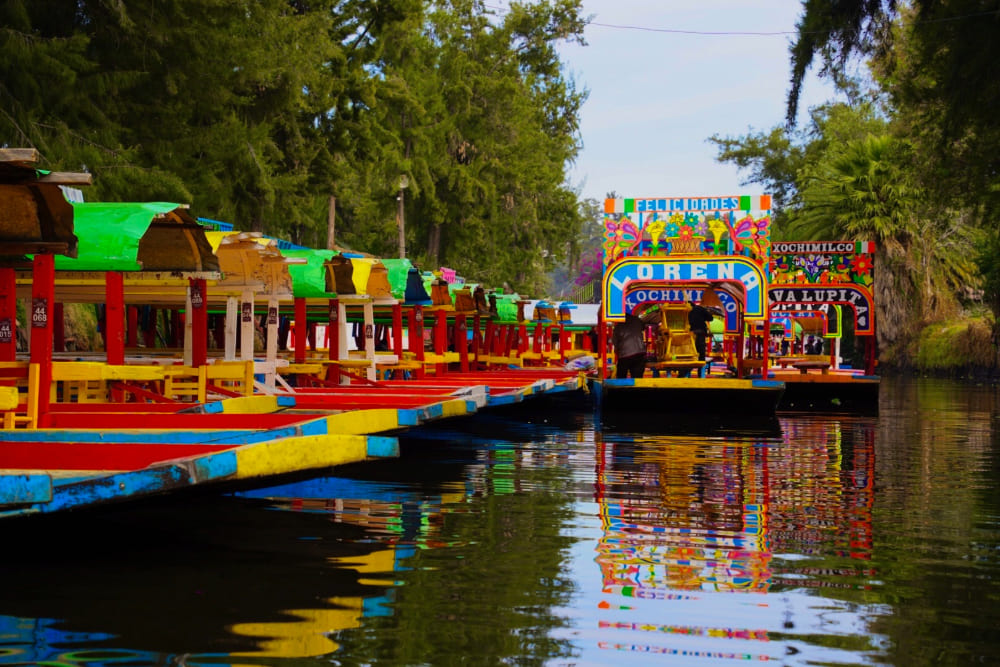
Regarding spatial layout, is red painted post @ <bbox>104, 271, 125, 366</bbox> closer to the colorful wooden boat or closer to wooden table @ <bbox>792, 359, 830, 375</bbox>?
the colorful wooden boat

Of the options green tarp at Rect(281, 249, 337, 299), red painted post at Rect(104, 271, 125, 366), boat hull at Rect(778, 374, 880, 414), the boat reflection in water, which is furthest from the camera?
boat hull at Rect(778, 374, 880, 414)

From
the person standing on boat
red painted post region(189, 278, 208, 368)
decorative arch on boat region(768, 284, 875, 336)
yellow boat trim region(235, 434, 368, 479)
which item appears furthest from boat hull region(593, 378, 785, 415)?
yellow boat trim region(235, 434, 368, 479)

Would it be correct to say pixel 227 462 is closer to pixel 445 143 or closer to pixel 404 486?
pixel 404 486

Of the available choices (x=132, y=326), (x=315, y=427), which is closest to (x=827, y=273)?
(x=132, y=326)

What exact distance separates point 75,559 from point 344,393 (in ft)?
31.9

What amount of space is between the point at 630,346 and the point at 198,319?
12097mm

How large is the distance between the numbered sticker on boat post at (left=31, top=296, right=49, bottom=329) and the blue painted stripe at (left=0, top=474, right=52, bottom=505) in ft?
14.7

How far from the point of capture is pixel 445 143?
59156 mm

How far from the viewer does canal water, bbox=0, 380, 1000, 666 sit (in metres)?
5.85

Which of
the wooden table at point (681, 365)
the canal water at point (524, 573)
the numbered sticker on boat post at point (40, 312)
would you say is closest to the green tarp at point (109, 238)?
the numbered sticker on boat post at point (40, 312)

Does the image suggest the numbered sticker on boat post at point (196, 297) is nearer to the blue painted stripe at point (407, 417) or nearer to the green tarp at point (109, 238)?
A: the green tarp at point (109, 238)

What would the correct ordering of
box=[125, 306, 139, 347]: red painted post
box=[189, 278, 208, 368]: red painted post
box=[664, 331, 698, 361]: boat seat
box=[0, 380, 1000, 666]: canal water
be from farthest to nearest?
1. box=[664, 331, 698, 361]: boat seat
2. box=[125, 306, 139, 347]: red painted post
3. box=[189, 278, 208, 368]: red painted post
4. box=[0, 380, 1000, 666]: canal water

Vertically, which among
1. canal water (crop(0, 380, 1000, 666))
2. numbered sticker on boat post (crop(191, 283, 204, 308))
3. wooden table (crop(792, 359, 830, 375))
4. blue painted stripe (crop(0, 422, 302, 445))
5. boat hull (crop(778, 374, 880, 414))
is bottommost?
canal water (crop(0, 380, 1000, 666))

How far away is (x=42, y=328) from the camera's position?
1073 centimetres
